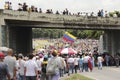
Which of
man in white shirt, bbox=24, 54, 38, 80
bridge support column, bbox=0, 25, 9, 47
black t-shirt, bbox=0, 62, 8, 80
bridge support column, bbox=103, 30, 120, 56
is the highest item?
Answer: black t-shirt, bbox=0, 62, 8, 80

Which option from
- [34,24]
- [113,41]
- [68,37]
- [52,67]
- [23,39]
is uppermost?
[52,67]

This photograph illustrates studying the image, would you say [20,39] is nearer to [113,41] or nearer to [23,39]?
[23,39]

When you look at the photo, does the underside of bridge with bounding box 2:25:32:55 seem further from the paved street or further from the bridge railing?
the paved street

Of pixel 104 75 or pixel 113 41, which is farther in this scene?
pixel 113 41

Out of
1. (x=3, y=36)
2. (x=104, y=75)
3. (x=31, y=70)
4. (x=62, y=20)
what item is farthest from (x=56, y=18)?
(x=31, y=70)

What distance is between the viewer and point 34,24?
41281 millimetres

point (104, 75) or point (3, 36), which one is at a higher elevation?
point (3, 36)

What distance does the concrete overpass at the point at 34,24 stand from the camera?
122ft

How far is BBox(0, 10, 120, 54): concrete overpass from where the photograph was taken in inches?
1458

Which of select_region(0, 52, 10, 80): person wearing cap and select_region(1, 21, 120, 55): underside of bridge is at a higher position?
select_region(0, 52, 10, 80): person wearing cap

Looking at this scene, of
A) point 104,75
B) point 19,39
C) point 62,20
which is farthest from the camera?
point 19,39

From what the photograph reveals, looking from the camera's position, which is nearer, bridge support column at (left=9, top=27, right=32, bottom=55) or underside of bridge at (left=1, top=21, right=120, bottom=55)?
underside of bridge at (left=1, top=21, right=120, bottom=55)

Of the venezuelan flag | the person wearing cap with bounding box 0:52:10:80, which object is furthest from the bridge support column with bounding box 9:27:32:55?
the person wearing cap with bounding box 0:52:10:80

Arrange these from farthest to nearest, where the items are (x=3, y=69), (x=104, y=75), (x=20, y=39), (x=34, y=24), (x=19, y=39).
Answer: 1. (x=20, y=39)
2. (x=19, y=39)
3. (x=34, y=24)
4. (x=104, y=75)
5. (x=3, y=69)
